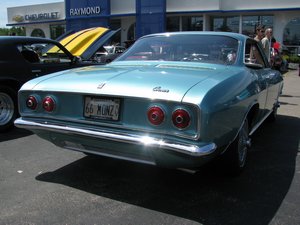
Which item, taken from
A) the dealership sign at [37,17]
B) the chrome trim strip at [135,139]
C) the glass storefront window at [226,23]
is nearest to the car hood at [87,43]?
the chrome trim strip at [135,139]

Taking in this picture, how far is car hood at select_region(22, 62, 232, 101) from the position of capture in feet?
10.6

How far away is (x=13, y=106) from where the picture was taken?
21.2 ft

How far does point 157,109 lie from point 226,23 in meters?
25.7

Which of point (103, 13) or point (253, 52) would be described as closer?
point (253, 52)

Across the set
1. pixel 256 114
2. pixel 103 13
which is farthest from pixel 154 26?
pixel 256 114

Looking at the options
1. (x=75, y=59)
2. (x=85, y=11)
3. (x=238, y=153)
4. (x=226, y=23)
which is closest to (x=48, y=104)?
(x=238, y=153)

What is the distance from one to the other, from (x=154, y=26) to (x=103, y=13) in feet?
16.8

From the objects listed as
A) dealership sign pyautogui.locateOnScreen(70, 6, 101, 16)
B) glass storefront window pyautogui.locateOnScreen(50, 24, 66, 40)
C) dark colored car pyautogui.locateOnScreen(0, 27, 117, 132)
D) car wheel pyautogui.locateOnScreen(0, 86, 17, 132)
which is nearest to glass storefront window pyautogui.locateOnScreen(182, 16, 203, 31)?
dealership sign pyautogui.locateOnScreen(70, 6, 101, 16)

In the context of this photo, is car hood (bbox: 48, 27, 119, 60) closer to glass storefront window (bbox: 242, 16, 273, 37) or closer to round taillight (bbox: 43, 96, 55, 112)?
round taillight (bbox: 43, 96, 55, 112)

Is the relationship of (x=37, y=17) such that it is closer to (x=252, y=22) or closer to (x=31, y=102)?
(x=252, y=22)

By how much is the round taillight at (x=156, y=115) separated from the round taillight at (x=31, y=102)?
4.16 feet

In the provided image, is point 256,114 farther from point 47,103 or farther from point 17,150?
point 17,150

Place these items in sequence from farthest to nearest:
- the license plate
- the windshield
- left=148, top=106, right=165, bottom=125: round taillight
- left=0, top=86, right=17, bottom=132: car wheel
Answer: left=0, top=86, right=17, bottom=132: car wheel
the windshield
the license plate
left=148, top=106, right=165, bottom=125: round taillight

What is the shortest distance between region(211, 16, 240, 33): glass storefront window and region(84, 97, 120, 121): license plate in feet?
81.0
